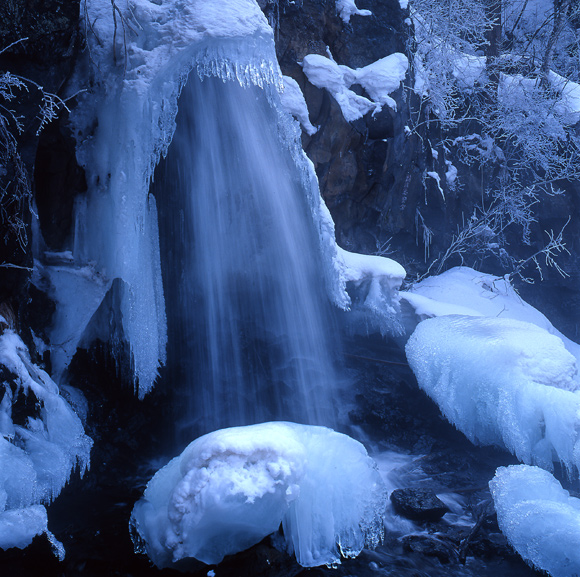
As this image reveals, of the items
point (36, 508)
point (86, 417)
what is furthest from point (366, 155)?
point (36, 508)

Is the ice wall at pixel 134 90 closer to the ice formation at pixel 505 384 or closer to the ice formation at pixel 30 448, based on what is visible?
the ice formation at pixel 30 448

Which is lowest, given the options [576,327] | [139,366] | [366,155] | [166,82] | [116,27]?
[576,327]

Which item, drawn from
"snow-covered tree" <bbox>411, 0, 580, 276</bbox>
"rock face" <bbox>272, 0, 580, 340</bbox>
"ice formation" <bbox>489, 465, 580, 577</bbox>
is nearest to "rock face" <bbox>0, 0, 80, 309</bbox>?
"rock face" <bbox>272, 0, 580, 340</bbox>

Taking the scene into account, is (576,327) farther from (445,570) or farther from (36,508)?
(36,508)

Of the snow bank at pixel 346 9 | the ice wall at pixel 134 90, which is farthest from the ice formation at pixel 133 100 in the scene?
the snow bank at pixel 346 9

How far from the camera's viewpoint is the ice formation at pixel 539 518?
3.11 m

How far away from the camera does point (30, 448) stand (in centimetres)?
334

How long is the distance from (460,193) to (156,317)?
17.5ft

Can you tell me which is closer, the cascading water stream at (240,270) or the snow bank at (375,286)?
the cascading water stream at (240,270)

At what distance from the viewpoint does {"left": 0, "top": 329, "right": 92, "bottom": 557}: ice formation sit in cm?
273

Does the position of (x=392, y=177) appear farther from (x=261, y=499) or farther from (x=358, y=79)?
(x=261, y=499)

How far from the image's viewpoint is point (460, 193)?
314 inches

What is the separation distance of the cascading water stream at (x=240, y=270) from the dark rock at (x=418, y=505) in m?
1.49

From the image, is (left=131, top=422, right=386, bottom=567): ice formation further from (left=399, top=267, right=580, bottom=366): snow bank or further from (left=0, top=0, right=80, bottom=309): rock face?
(left=399, top=267, right=580, bottom=366): snow bank
